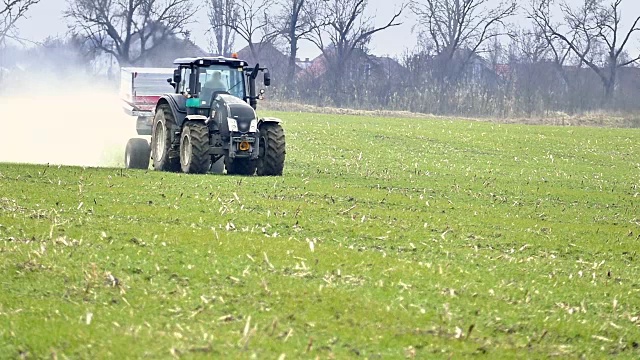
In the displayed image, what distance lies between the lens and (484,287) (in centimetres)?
1111

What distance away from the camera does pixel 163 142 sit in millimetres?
24531

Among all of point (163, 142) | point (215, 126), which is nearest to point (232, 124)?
point (215, 126)

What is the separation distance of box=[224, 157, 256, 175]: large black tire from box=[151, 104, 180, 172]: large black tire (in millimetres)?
1133

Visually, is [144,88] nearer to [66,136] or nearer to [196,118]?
[66,136]

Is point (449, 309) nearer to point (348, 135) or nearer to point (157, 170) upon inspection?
point (157, 170)

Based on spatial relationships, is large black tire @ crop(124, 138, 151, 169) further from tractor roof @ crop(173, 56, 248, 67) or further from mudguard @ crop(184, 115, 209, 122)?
mudguard @ crop(184, 115, 209, 122)

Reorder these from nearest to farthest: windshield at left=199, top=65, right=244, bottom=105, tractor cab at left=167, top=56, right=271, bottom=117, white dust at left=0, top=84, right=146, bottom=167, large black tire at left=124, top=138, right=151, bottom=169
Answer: tractor cab at left=167, top=56, right=271, bottom=117
windshield at left=199, top=65, right=244, bottom=105
large black tire at left=124, top=138, right=151, bottom=169
white dust at left=0, top=84, right=146, bottom=167

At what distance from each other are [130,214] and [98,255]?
3741 mm

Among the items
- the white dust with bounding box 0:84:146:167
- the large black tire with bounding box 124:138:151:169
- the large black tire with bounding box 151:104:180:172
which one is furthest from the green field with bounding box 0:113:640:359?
the white dust with bounding box 0:84:146:167

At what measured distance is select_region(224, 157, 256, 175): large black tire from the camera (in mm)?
24047

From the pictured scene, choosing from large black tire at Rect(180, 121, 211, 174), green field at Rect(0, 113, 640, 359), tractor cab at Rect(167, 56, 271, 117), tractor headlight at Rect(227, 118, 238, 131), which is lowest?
green field at Rect(0, 113, 640, 359)

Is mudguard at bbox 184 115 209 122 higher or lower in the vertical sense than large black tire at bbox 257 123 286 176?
higher

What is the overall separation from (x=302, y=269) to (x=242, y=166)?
1293 cm

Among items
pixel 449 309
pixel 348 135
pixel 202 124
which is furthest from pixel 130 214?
pixel 348 135
